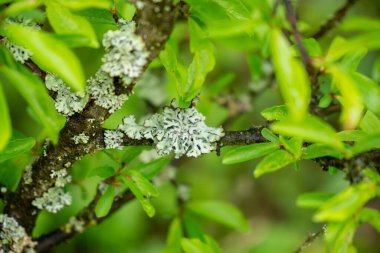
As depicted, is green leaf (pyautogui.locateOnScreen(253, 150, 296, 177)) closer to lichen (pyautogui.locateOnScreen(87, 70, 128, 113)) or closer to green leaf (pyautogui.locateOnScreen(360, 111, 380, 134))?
green leaf (pyautogui.locateOnScreen(360, 111, 380, 134))

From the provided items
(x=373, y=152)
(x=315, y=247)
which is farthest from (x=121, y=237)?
(x=373, y=152)

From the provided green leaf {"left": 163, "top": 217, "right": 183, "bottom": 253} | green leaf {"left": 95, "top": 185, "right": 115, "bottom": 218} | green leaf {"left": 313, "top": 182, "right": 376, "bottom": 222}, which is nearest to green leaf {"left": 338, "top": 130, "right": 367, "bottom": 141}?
green leaf {"left": 313, "top": 182, "right": 376, "bottom": 222}

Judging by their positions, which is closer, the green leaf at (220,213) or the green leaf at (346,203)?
the green leaf at (346,203)

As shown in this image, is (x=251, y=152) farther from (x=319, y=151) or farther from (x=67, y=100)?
(x=67, y=100)

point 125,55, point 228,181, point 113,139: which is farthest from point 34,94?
point 228,181

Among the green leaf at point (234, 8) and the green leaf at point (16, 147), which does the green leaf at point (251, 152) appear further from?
the green leaf at point (16, 147)

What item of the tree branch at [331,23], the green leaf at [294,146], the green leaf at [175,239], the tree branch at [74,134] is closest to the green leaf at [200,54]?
the tree branch at [74,134]

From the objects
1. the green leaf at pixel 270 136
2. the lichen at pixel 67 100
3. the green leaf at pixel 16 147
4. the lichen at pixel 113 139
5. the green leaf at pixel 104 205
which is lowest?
Result: the green leaf at pixel 104 205
